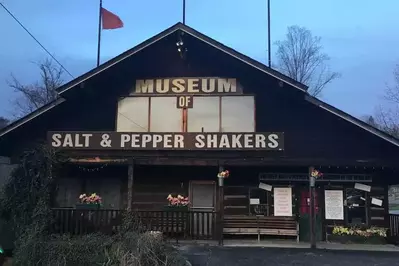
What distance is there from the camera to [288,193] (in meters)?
18.2

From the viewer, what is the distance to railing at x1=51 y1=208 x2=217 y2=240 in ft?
52.9

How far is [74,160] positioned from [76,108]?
2.73 metres

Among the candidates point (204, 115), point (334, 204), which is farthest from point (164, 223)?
point (334, 204)

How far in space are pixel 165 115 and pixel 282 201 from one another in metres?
5.60

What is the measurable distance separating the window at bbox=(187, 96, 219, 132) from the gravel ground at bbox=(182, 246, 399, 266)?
493cm

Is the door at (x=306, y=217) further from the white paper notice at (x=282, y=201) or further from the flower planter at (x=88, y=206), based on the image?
the flower planter at (x=88, y=206)

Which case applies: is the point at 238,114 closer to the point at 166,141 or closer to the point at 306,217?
the point at 166,141

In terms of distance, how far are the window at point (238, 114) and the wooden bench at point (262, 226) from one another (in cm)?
341

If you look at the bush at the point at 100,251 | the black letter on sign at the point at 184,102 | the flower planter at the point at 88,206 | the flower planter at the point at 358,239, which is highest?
the black letter on sign at the point at 184,102

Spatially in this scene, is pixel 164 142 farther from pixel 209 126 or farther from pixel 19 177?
pixel 19 177

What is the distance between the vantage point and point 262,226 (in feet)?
57.9

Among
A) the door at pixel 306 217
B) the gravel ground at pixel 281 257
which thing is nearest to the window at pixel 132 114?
the gravel ground at pixel 281 257

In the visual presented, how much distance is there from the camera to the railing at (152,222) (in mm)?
16109

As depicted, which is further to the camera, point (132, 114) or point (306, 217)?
point (132, 114)
